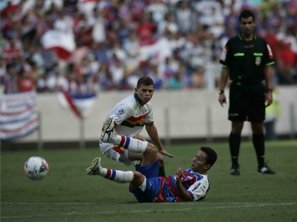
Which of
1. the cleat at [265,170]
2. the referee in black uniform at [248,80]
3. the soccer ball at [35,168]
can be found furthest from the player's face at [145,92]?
the cleat at [265,170]

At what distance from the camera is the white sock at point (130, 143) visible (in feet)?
40.4

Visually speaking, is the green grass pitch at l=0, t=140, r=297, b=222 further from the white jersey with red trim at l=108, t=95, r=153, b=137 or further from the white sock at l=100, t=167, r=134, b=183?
the white jersey with red trim at l=108, t=95, r=153, b=137

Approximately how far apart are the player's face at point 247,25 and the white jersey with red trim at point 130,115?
3.05 metres

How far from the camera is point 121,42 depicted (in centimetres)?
2939

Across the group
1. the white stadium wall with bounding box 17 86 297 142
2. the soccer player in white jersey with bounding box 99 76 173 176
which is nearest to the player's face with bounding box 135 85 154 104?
the soccer player in white jersey with bounding box 99 76 173 176

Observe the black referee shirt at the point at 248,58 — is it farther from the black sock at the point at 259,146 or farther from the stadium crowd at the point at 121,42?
the stadium crowd at the point at 121,42

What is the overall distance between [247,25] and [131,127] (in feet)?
11.2

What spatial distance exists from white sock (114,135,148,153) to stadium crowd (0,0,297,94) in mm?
15345

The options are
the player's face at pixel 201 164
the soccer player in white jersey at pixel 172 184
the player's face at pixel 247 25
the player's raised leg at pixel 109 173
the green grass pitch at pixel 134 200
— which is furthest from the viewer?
the player's face at pixel 247 25

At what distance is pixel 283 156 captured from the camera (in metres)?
20.2

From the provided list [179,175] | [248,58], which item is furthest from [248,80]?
[179,175]

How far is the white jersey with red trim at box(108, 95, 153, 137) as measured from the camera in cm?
1282

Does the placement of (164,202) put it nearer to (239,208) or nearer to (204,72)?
(239,208)

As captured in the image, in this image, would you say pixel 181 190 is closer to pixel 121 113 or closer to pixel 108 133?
pixel 108 133
